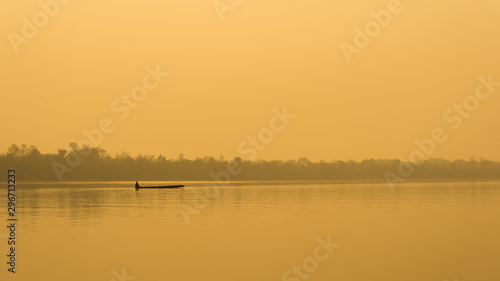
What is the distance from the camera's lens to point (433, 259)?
2925 cm

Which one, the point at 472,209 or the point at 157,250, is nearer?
the point at 157,250

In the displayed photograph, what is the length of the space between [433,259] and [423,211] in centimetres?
2550

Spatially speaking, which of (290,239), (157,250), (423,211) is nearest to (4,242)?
(157,250)

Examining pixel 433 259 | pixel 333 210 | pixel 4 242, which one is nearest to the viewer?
pixel 433 259

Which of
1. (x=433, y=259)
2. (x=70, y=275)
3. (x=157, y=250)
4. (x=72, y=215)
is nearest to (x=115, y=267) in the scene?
(x=70, y=275)

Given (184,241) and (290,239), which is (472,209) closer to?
(290,239)

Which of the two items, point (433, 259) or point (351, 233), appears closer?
point (433, 259)

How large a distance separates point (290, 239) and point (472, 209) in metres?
26.4

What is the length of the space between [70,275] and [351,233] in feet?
56.9

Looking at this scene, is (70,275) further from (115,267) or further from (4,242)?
(4,242)

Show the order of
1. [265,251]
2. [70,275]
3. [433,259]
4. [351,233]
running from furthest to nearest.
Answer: [351,233] → [265,251] → [433,259] → [70,275]

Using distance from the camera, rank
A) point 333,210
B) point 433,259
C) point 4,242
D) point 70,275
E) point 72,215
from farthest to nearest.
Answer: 1. point 333,210
2. point 72,215
3. point 4,242
4. point 433,259
5. point 70,275

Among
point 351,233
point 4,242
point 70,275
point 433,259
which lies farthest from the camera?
point 351,233

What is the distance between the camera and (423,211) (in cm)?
5406
